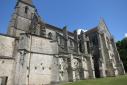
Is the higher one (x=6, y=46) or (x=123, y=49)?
(x=123, y=49)

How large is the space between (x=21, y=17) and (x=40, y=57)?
17.0 metres

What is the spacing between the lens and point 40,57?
21891 millimetres

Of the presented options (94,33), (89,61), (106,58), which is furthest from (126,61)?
(89,61)

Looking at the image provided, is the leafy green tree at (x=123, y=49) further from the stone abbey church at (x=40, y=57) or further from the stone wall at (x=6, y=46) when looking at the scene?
the stone wall at (x=6, y=46)

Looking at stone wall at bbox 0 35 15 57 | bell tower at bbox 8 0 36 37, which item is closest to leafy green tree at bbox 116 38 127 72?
bell tower at bbox 8 0 36 37

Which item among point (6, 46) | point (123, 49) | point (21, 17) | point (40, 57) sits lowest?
point (40, 57)

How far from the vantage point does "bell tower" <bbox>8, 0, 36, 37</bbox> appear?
3100cm

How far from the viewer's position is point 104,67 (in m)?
32.9

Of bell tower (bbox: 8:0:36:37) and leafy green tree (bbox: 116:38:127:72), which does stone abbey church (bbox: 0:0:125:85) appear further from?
leafy green tree (bbox: 116:38:127:72)

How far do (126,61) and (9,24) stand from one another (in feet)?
124

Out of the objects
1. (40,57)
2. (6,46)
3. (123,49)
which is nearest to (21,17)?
(6,46)

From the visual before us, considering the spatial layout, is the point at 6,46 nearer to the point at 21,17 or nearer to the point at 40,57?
the point at 40,57

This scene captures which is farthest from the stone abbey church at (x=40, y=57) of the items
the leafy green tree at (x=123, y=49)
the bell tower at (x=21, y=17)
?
the leafy green tree at (x=123, y=49)

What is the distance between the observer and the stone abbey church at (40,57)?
→ 61.9 feet
